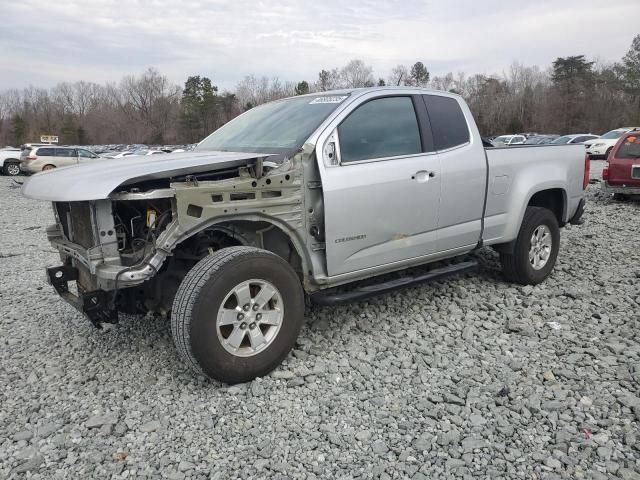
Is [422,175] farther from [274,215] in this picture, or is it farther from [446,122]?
[274,215]

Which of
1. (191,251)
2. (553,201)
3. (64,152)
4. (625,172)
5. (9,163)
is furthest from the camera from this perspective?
(9,163)

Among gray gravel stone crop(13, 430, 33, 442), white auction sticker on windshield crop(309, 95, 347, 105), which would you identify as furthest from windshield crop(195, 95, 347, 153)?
gray gravel stone crop(13, 430, 33, 442)

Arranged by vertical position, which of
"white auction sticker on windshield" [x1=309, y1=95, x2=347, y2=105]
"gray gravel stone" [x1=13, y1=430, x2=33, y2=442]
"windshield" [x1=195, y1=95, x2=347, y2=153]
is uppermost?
"white auction sticker on windshield" [x1=309, y1=95, x2=347, y2=105]

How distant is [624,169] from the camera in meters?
10.6

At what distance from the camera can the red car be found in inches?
412

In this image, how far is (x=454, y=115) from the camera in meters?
4.57

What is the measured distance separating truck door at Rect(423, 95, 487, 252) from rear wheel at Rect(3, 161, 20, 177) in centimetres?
2799

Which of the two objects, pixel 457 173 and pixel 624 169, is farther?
pixel 624 169

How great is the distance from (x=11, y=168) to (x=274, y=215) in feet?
92.8

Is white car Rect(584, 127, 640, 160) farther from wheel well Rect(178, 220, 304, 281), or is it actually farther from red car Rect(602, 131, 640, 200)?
wheel well Rect(178, 220, 304, 281)

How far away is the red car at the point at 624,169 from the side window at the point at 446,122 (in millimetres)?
7731

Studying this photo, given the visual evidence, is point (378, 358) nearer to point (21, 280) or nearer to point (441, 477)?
point (441, 477)

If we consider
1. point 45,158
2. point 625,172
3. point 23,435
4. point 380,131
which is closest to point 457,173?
point 380,131

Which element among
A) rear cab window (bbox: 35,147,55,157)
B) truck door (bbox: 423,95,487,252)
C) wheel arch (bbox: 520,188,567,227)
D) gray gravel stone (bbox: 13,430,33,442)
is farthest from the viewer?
rear cab window (bbox: 35,147,55,157)
